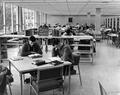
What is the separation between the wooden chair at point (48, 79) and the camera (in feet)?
9.53

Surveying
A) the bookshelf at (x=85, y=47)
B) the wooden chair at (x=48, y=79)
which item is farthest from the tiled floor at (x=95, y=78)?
the wooden chair at (x=48, y=79)

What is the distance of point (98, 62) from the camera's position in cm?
669

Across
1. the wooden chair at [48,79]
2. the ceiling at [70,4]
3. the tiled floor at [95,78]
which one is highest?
the ceiling at [70,4]

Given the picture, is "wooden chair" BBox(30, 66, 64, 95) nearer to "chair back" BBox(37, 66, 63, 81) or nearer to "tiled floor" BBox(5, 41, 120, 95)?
"chair back" BBox(37, 66, 63, 81)

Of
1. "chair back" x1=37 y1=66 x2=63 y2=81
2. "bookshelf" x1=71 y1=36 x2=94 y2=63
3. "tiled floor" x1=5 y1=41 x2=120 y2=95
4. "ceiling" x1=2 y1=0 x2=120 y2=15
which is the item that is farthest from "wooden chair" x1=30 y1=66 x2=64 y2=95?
"ceiling" x1=2 y1=0 x2=120 y2=15

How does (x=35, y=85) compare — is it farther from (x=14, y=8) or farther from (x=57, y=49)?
(x=14, y=8)

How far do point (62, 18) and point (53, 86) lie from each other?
70.8 feet

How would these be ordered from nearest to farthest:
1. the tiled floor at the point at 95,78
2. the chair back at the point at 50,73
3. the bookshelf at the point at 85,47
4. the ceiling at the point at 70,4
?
the chair back at the point at 50,73
the tiled floor at the point at 95,78
the bookshelf at the point at 85,47
the ceiling at the point at 70,4

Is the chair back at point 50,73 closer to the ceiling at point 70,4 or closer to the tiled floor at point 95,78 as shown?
the tiled floor at point 95,78

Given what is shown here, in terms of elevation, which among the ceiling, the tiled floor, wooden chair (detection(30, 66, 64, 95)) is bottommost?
the tiled floor

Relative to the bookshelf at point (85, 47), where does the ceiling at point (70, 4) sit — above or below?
above

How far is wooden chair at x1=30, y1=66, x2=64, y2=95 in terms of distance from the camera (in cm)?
290

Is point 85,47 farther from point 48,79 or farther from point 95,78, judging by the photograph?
point 48,79

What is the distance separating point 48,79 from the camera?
296cm
